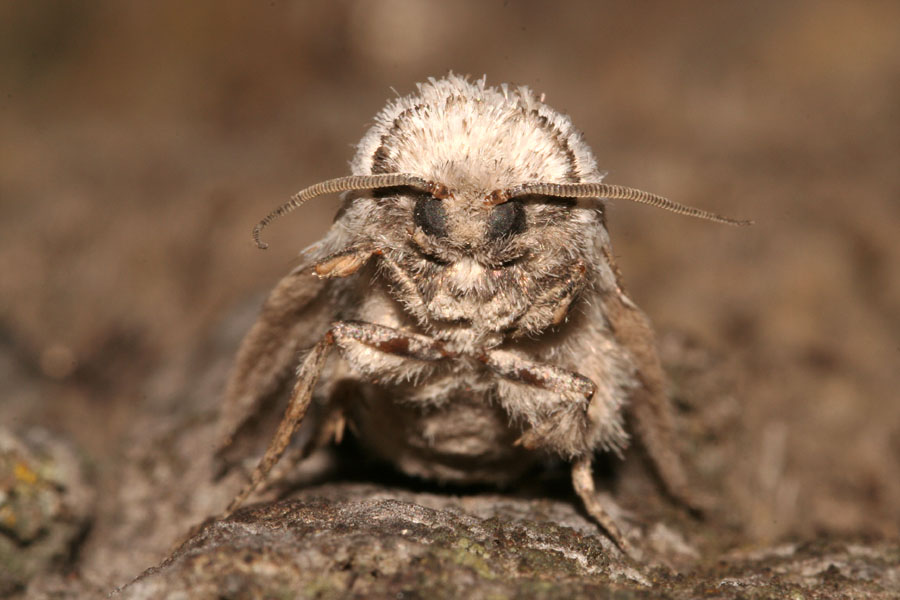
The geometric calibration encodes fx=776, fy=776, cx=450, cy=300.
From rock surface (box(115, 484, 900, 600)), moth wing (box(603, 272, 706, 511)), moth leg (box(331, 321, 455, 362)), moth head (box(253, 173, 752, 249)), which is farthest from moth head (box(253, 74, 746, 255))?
rock surface (box(115, 484, 900, 600))

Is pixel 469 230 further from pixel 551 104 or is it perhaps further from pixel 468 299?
pixel 551 104

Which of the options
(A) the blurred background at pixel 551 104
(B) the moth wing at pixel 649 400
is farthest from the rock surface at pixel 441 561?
(A) the blurred background at pixel 551 104

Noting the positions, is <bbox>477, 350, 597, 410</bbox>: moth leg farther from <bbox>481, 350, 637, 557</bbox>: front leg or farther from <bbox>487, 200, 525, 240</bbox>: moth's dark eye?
<bbox>487, 200, 525, 240</bbox>: moth's dark eye

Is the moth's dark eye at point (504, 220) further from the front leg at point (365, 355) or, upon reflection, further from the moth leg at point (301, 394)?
the moth leg at point (301, 394)

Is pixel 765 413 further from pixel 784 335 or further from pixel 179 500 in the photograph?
pixel 179 500

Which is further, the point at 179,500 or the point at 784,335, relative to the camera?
the point at 784,335

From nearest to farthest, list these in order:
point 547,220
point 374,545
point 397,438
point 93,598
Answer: point 374,545 < point 547,220 < point 397,438 < point 93,598

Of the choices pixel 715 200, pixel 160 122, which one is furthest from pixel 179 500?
pixel 160 122
